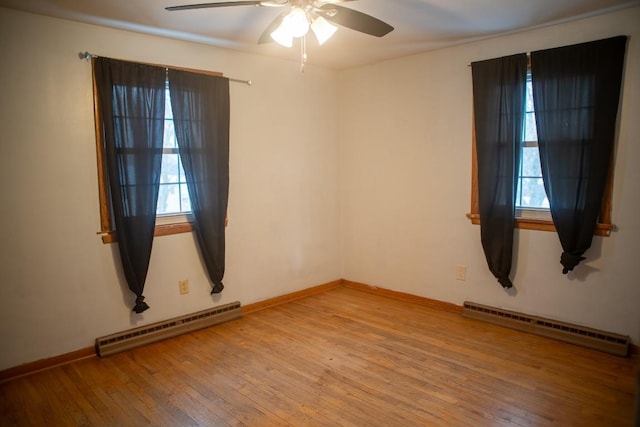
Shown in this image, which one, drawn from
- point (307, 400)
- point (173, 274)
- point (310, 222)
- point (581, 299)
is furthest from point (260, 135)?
point (581, 299)

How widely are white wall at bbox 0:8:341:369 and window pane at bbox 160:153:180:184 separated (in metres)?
0.49

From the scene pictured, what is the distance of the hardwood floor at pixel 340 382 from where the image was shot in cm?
232

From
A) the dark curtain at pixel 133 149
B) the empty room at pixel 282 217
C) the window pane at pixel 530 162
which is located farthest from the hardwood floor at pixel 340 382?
the window pane at pixel 530 162

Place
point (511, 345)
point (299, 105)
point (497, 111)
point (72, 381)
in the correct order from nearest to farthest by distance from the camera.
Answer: point (72, 381) → point (511, 345) → point (497, 111) → point (299, 105)

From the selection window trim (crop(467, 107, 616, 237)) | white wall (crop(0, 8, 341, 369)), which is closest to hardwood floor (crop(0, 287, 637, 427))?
white wall (crop(0, 8, 341, 369))

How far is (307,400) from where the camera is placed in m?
2.48

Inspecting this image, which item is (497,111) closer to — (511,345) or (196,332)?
(511,345)

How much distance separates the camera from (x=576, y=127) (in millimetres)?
3031

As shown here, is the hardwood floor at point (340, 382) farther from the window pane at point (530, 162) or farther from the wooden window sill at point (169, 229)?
the window pane at point (530, 162)

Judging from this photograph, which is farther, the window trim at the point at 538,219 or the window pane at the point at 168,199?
the window pane at the point at 168,199

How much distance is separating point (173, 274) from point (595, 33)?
3.79 m

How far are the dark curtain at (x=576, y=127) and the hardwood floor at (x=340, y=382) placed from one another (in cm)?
87

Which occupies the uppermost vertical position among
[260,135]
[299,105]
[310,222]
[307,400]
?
[299,105]

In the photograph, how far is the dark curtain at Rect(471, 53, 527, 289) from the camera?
3.31 metres
